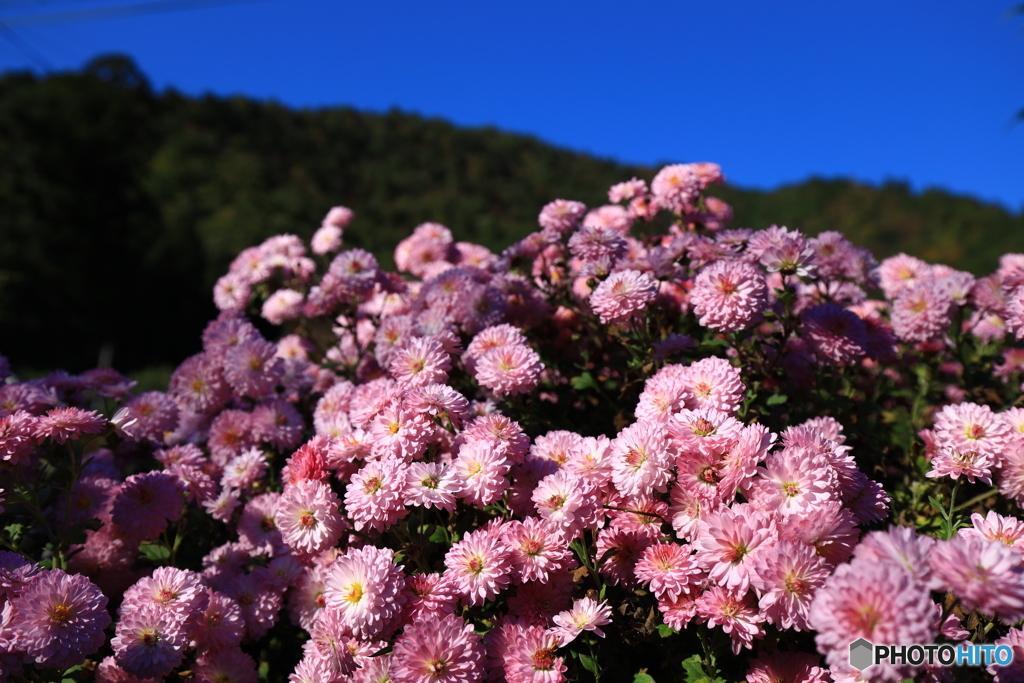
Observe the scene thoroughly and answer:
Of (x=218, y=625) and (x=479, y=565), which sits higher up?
(x=479, y=565)

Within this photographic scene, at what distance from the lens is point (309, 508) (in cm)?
174

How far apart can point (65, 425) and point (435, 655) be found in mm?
1261

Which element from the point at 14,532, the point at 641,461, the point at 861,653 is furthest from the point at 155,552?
the point at 861,653

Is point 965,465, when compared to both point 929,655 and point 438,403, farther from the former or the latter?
point 438,403

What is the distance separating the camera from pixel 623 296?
6.49ft

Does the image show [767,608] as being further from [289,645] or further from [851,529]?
[289,645]

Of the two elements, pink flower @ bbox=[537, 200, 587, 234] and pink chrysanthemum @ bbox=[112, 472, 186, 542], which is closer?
pink chrysanthemum @ bbox=[112, 472, 186, 542]

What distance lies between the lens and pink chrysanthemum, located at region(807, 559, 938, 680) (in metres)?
0.93

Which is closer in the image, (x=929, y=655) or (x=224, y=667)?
(x=929, y=655)

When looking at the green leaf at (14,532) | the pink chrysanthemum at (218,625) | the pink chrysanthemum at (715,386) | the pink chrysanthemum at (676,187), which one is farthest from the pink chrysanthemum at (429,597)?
the pink chrysanthemum at (676,187)

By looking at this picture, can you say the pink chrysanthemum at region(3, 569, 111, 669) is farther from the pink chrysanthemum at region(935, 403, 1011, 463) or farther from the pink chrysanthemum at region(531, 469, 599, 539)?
the pink chrysanthemum at region(935, 403, 1011, 463)

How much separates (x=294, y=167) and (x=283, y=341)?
2902 cm

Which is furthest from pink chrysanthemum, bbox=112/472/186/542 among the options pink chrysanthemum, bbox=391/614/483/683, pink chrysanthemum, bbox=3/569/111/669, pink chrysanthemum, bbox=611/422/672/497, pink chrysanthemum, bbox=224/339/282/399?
pink chrysanthemum, bbox=611/422/672/497

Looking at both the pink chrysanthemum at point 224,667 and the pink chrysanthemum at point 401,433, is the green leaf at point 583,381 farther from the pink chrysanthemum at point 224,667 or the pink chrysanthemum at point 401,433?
the pink chrysanthemum at point 224,667
